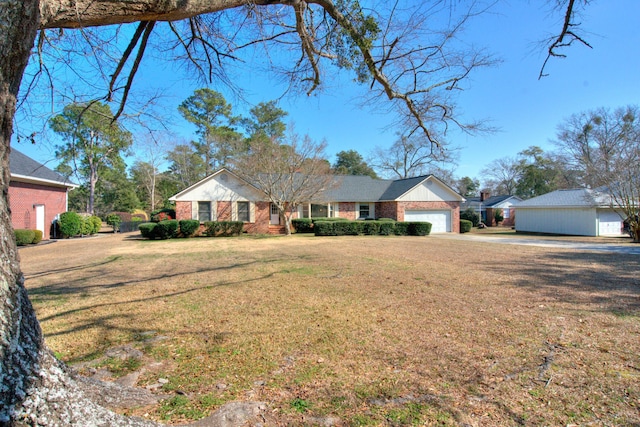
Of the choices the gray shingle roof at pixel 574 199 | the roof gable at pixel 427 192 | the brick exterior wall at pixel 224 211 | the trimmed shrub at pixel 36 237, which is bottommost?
the trimmed shrub at pixel 36 237

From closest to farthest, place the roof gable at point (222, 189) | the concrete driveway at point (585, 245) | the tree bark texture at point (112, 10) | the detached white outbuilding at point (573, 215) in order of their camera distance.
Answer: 1. the tree bark texture at point (112, 10)
2. the concrete driveway at point (585, 245)
3. the roof gable at point (222, 189)
4. the detached white outbuilding at point (573, 215)

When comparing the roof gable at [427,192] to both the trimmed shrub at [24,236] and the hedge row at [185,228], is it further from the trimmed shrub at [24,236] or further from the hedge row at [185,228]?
the trimmed shrub at [24,236]

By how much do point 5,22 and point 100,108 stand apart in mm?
3382

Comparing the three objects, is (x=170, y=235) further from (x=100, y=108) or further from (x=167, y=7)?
(x=167, y=7)

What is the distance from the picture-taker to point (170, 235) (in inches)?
755

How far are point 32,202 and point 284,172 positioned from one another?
13683 mm

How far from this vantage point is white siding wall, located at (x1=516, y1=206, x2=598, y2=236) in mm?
22844

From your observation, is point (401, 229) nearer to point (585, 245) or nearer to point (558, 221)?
point (585, 245)

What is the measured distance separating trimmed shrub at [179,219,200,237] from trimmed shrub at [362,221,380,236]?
1060 centimetres

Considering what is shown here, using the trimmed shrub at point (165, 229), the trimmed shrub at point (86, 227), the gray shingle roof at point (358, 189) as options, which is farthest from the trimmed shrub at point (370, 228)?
the trimmed shrub at point (86, 227)

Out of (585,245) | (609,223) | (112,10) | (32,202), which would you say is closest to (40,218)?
(32,202)

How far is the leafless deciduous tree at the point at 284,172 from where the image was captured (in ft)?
66.2

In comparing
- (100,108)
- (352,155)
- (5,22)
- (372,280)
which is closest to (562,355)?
(372,280)

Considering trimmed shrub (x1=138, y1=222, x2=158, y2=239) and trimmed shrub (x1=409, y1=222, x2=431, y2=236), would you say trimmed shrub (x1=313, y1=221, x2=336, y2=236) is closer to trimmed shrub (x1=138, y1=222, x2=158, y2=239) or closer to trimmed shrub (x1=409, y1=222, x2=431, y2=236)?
trimmed shrub (x1=409, y1=222, x2=431, y2=236)
